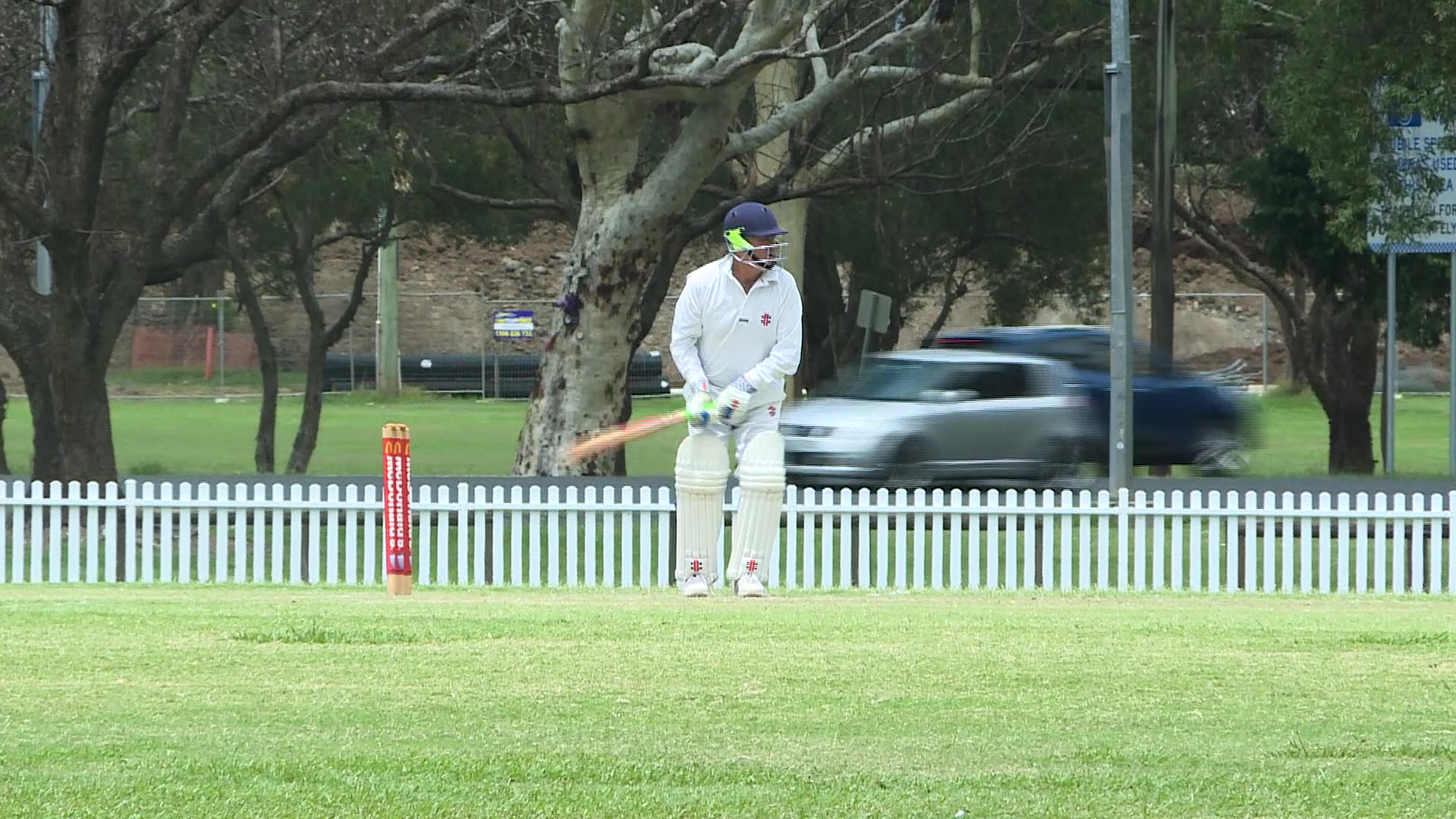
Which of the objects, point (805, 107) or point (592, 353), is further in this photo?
point (592, 353)

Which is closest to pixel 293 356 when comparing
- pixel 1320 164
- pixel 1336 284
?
pixel 1336 284

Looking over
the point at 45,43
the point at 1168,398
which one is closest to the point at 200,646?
the point at 45,43

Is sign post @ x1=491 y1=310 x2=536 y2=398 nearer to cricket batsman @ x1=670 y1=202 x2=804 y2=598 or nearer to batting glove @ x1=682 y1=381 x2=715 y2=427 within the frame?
cricket batsman @ x1=670 y1=202 x2=804 y2=598

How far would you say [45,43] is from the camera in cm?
2052

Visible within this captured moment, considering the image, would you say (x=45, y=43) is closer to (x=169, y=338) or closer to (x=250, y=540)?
(x=250, y=540)

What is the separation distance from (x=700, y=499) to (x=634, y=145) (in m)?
12.9

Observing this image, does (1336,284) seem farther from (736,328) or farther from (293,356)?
(293,356)

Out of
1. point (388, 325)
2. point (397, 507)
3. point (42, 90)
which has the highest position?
point (42, 90)

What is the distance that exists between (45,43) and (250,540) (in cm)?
553

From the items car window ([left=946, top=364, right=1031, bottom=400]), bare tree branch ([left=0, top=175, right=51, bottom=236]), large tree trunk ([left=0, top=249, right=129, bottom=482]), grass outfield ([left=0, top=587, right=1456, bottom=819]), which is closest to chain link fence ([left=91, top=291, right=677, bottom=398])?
car window ([left=946, top=364, right=1031, bottom=400])

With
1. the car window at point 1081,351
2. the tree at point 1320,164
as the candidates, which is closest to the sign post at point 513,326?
the tree at point 1320,164

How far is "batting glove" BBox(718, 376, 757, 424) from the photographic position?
9.89 m

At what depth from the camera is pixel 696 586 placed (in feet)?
35.0

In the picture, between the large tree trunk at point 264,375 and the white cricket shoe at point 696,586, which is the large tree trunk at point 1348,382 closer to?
the large tree trunk at point 264,375
